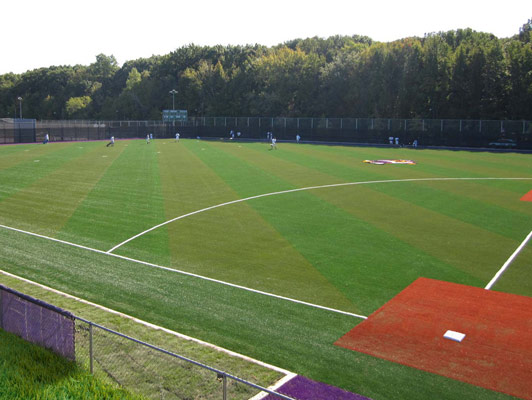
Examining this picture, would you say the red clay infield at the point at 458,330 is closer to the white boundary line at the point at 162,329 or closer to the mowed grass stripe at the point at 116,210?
the white boundary line at the point at 162,329

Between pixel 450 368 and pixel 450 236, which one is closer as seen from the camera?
pixel 450 368

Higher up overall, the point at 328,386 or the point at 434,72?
the point at 434,72

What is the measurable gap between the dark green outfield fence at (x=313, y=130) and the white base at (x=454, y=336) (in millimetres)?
58528

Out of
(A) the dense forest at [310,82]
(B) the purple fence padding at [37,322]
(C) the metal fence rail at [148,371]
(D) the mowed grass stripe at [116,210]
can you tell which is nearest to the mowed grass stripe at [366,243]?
(C) the metal fence rail at [148,371]

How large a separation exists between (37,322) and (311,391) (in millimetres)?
5042

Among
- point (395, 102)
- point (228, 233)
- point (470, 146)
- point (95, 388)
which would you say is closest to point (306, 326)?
point (95, 388)

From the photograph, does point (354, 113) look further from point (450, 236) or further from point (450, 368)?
point (450, 368)

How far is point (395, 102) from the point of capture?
8875cm

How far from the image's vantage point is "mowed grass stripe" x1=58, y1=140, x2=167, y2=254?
730 inches

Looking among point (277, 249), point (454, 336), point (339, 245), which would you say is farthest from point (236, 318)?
point (339, 245)

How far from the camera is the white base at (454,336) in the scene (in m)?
10.00

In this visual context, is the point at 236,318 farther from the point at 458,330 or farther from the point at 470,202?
the point at 470,202

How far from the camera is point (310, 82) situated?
344 feet

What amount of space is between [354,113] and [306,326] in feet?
296
